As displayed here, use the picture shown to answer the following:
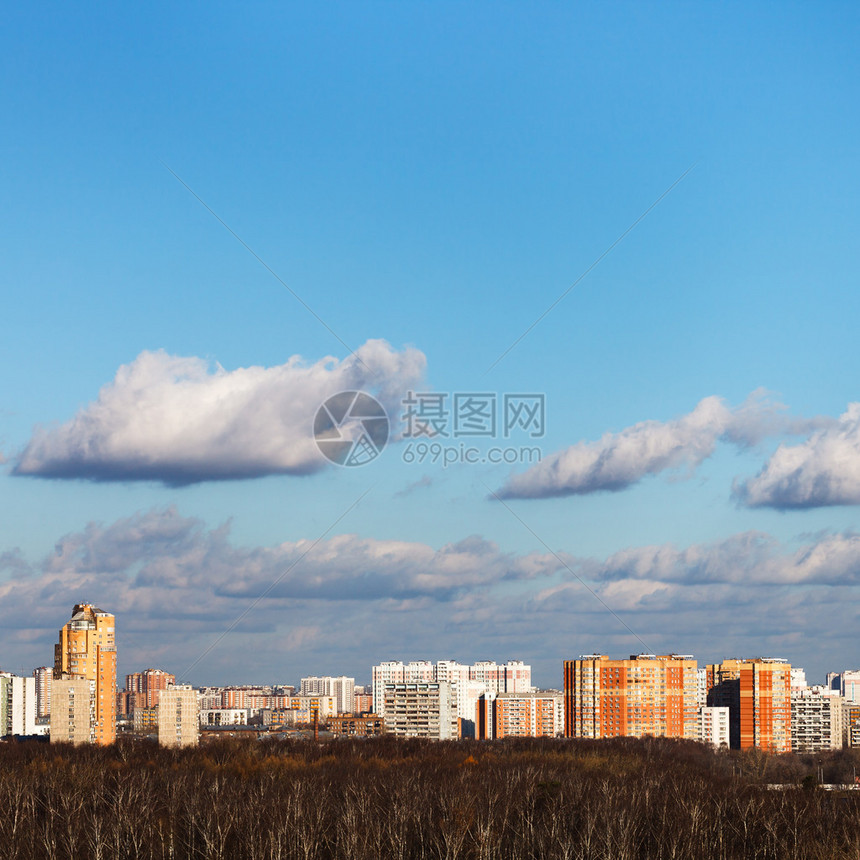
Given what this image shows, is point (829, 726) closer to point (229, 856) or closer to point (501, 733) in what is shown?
point (501, 733)

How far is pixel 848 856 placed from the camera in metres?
31.9

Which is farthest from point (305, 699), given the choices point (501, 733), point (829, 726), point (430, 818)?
point (430, 818)

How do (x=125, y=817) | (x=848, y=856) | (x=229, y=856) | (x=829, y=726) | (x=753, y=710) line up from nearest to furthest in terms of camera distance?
(x=848, y=856) < (x=229, y=856) < (x=125, y=817) < (x=753, y=710) < (x=829, y=726)

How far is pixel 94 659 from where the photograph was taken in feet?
267

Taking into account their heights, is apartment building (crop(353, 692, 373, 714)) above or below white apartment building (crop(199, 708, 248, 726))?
below

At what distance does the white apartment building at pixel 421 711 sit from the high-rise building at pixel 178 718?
69.1ft

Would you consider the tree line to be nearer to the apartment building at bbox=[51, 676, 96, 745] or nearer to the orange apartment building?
the apartment building at bbox=[51, 676, 96, 745]

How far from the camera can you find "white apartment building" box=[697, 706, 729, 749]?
104 meters

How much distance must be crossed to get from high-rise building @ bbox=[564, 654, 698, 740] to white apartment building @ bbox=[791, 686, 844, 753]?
18.5 meters

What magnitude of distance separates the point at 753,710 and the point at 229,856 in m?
77.7

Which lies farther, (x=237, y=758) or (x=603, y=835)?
(x=237, y=758)

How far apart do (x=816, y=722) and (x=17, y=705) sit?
7773 cm

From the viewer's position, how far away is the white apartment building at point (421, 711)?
4033 inches

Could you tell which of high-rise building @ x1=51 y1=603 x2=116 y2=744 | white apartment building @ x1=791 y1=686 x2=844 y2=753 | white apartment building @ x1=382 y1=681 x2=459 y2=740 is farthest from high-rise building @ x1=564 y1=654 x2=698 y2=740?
high-rise building @ x1=51 y1=603 x2=116 y2=744
